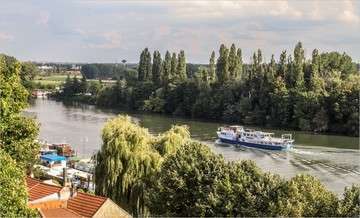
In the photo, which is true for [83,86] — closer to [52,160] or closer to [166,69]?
[166,69]

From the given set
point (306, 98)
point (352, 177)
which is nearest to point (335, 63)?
point (306, 98)

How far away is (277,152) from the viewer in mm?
47969

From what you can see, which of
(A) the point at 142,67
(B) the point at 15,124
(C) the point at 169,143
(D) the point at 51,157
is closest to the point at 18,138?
(B) the point at 15,124

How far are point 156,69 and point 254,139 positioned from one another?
142ft

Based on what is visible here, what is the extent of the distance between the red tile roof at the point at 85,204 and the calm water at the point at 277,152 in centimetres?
930

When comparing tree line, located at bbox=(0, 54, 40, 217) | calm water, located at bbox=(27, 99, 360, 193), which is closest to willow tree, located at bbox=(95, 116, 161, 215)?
calm water, located at bbox=(27, 99, 360, 193)

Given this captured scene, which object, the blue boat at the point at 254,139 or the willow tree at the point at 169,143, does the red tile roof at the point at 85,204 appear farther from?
the blue boat at the point at 254,139

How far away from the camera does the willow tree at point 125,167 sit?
881 inches

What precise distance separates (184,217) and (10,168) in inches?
405

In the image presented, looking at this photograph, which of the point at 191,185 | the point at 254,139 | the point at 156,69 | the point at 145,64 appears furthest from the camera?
the point at 145,64

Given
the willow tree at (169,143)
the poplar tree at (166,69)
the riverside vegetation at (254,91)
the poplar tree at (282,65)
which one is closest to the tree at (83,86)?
the riverside vegetation at (254,91)

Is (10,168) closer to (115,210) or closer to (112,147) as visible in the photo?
(115,210)

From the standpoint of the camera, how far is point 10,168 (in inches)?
377

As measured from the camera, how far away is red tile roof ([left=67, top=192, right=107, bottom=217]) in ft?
56.8
